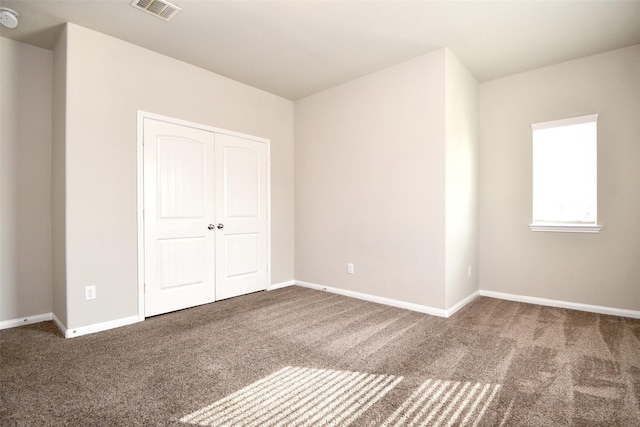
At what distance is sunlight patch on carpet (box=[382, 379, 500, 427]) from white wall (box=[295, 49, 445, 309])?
4.71 feet

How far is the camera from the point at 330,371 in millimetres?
2195

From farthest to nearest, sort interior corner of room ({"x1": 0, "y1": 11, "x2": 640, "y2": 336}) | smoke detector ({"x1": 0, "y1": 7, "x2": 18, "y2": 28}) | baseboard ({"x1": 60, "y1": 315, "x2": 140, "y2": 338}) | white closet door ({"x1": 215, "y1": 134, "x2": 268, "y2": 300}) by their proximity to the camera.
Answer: white closet door ({"x1": 215, "y1": 134, "x2": 268, "y2": 300}) → interior corner of room ({"x1": 0, "y1": 11, "x2": 640, "y2": 336}) → baseboard ({"x1": 60, "y1": 315, "x2": 140, "y2": 338}) → smoke detector ({"x1": 0, "y1": 7, "x2": 18, "y2": 28})

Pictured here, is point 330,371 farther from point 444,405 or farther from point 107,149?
point 107,149

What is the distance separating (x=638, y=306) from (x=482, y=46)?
3.06 metres

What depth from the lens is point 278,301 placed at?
394 cm

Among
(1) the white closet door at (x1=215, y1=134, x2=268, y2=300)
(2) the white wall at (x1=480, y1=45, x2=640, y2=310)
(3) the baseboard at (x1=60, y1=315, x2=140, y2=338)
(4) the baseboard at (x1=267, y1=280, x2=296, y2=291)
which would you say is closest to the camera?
(3) the baseboard at (x1=60, y1=315, x2=140, y2=338)

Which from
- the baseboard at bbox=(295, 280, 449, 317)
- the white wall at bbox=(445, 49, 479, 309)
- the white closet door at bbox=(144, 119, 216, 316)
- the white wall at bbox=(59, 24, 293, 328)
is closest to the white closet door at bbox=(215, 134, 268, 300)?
the white closet door at bbox=(144, 119, 216, 316)

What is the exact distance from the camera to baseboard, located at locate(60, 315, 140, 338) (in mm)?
2822

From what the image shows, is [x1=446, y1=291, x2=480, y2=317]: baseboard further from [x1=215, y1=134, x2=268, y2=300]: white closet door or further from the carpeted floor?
[x1=215, y1=134, x2=268, y2=300]: white closet door

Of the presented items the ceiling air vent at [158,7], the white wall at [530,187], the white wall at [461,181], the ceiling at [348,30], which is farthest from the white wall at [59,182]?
the white wall at [530,187]

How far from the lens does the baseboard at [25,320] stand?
3.03 m

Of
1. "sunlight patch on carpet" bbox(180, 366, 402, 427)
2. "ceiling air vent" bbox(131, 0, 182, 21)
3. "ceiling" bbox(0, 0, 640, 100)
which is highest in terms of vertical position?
"ceiling air vent" bbox(131, 0, 182, 21)

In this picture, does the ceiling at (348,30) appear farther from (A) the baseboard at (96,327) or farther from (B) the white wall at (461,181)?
(A) the baseboard at (96,327)

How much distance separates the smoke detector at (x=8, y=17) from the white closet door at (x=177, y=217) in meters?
1.20
